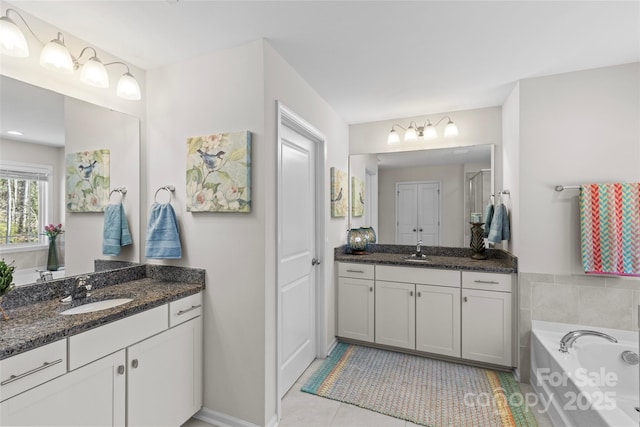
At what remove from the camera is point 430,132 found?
3.07 meters

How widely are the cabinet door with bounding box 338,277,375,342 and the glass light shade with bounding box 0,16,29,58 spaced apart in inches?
109

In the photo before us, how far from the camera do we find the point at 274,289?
190cm

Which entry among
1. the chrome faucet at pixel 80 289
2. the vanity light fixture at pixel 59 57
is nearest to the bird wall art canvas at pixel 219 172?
the vanity light fixture at pixel 59 57

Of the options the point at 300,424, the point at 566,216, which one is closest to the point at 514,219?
the point at 566,216

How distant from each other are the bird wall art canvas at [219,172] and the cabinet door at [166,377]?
0.78m

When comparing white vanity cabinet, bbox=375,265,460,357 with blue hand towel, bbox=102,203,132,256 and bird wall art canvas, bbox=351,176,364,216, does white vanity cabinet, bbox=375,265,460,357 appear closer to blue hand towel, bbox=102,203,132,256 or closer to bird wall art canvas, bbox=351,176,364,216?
bird wall art canvas, bbox=351,176,364,216

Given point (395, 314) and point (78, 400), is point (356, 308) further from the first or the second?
point (78, 400)

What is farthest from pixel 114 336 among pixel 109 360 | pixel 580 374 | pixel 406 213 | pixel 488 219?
pixel 488 219

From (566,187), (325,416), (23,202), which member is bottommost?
(325,416)

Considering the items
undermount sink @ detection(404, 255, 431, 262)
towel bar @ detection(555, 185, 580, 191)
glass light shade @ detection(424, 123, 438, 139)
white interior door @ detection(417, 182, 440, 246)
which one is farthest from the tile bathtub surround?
glass light shade @ detection(424, 123, 438, 139)

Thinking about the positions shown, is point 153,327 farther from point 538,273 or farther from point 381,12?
point 538,273

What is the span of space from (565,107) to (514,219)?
3.04ft

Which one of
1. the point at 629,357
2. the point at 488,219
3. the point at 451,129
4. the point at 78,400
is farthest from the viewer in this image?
the point at 451,129

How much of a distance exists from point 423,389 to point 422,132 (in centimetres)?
242
